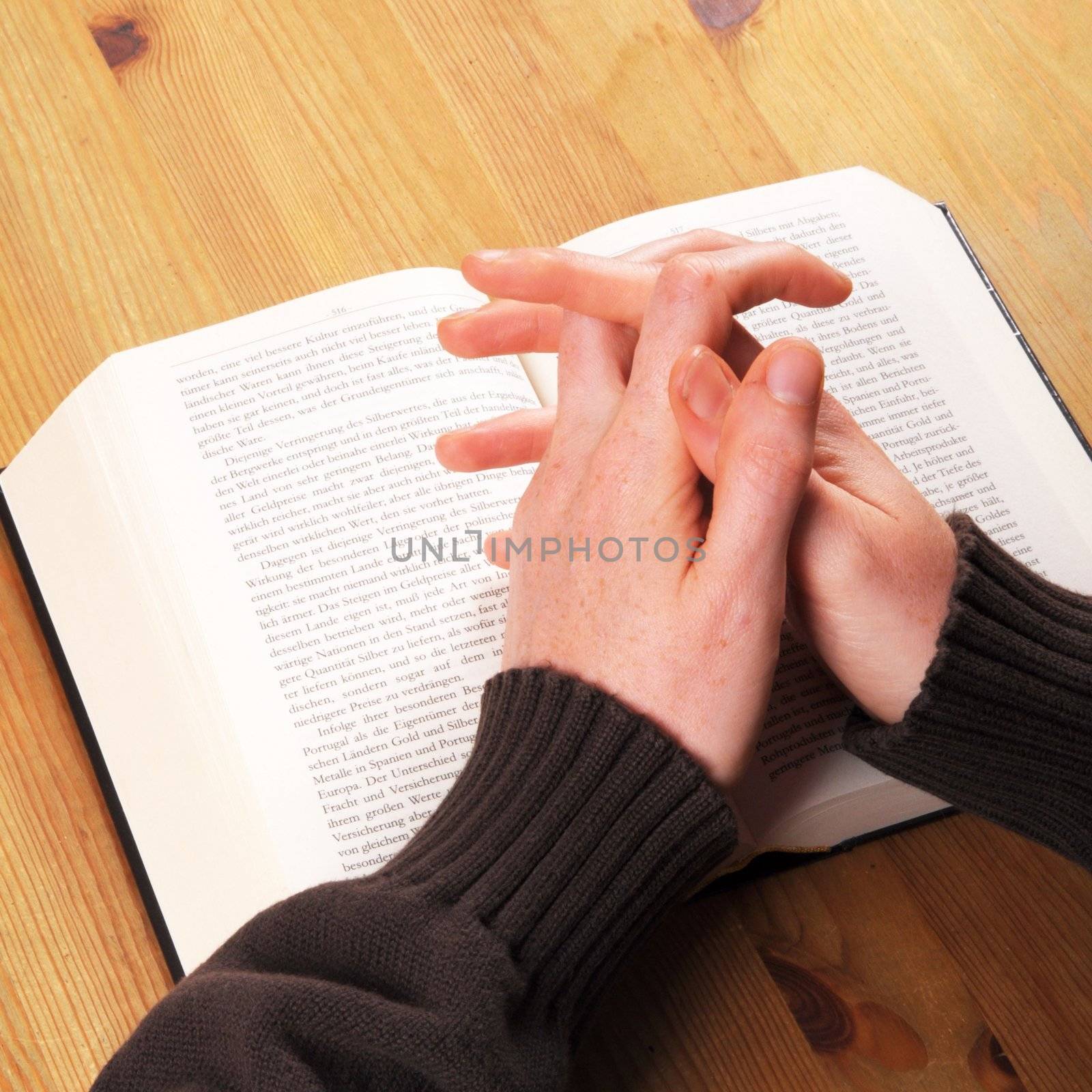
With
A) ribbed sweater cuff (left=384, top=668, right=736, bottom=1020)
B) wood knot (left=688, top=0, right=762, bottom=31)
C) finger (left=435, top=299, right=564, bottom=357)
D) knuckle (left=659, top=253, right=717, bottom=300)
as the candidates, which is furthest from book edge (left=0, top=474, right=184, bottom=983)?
wood knot (left=688, top=0, right=762, bottom=31)

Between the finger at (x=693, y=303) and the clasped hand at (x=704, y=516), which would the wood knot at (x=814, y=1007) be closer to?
the clasped hand at (x=704, y=516)

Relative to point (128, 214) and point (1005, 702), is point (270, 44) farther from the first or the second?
point (1005, 702)

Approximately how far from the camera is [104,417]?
0.62m

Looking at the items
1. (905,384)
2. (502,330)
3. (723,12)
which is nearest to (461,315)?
(502,330)

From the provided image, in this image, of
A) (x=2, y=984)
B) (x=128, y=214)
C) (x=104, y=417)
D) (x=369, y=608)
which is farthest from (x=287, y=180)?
(x=2, y=984)

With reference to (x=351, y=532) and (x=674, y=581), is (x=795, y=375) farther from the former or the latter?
(x=351, y=532)

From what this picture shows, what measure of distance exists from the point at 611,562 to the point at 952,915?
0.80ft

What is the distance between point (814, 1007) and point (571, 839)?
0.16m

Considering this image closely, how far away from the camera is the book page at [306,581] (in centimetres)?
54

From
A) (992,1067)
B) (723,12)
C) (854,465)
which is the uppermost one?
(723,12)

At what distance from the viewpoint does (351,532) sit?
1.95 ft

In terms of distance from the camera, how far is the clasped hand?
18.4 inches

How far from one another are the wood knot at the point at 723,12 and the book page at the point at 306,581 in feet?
1.00

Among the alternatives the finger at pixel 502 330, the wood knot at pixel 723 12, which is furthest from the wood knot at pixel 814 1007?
the wood knot at pixel 723 12
